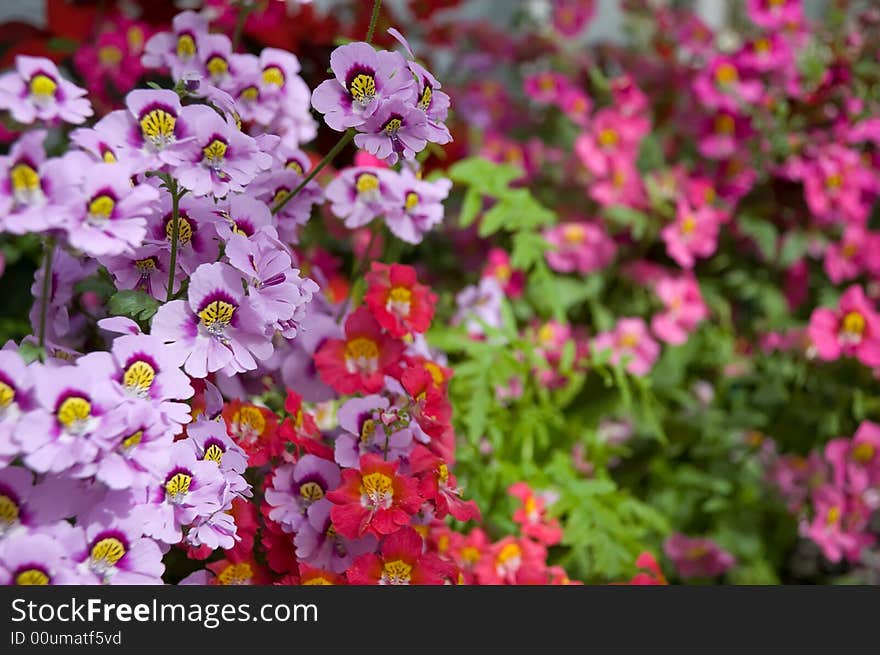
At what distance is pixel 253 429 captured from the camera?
74cm

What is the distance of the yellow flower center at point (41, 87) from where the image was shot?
57 cm

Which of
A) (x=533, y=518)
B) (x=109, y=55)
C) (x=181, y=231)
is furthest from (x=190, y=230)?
(x=109, y=55)

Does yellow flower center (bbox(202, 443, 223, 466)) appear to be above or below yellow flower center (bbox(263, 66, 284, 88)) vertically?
below

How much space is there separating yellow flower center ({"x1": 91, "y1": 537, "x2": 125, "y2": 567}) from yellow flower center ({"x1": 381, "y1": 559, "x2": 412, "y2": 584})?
22cm

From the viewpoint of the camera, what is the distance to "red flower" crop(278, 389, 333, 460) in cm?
74

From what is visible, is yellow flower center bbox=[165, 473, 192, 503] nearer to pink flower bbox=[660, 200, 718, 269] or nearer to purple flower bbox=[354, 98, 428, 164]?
purple flower bbox=[354, 98, 428, 164]

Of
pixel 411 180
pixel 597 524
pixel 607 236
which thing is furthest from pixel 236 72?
pixel 607 236

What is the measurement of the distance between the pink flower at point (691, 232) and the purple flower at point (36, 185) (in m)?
1.11

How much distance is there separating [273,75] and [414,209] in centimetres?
18

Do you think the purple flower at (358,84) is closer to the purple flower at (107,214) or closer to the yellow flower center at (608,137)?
the purple flower at (107,214)

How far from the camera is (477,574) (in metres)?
0.86

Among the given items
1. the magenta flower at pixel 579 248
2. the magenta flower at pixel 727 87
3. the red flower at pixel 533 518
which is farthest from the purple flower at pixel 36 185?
the magenta flower at pixel 727 87

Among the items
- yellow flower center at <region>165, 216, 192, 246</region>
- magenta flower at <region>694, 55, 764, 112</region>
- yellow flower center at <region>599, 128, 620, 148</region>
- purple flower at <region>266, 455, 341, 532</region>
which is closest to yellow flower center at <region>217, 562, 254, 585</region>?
purple flower at <region>266, 455, 341, 532</region>
